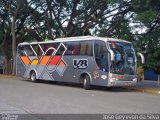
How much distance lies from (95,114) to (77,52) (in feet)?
40.0

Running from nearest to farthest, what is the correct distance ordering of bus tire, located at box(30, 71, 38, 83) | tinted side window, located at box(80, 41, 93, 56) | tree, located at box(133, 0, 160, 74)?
tinted side window, located at box(80, 41, 93, 56) → tree, located at box(133, 0, 160, 74) → bus tire, located at box(30, 71, 38, 83)

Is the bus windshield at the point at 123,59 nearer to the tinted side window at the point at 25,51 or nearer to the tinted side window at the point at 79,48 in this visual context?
the tinted side window at the point at 79,48

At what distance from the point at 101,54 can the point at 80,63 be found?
6.99 ft

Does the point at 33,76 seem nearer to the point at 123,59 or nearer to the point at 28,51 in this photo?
the point at 28,51

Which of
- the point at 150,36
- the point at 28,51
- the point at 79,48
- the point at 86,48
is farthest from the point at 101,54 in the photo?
the point at 28,51

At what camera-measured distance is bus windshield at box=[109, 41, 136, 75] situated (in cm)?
2202

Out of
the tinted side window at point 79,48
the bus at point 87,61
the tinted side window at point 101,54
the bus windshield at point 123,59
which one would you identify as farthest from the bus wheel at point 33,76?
the bus windshield at point 123,59

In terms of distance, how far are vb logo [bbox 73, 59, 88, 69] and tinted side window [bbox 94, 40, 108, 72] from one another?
109 cm

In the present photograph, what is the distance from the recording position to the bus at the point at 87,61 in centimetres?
2200

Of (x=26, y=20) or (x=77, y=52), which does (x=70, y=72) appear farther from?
(x=26, y=20)

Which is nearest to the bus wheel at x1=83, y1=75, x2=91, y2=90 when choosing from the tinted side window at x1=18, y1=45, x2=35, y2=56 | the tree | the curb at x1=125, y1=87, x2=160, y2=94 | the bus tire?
the curb at x1=125, y1=87, x2=160, y2=94

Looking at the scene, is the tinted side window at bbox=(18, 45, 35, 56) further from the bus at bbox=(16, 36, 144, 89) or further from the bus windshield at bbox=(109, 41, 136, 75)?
the bus windshield at bbox=(109, 41, 136, 75)

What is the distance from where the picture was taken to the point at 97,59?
2255 centimetres

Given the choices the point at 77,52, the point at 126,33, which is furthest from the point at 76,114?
the point at 126,33
